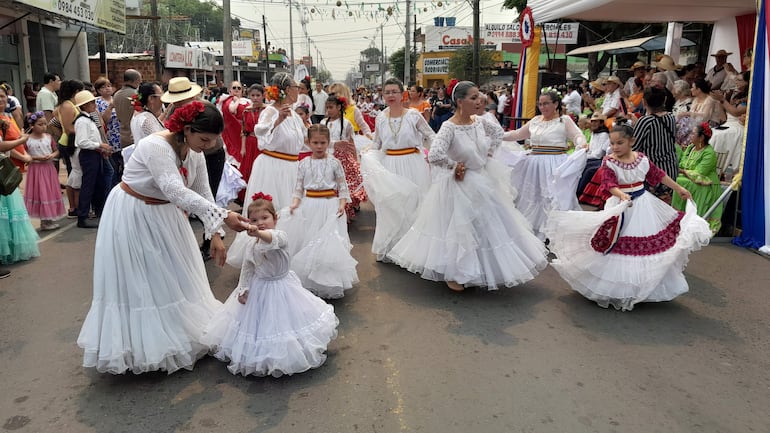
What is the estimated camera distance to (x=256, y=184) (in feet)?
22.8

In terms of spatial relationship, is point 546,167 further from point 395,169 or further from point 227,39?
point 227,39

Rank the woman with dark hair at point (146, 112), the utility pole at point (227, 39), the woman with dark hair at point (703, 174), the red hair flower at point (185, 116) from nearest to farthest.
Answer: the red hair flower at point (185, 116), the woman with dark hair at point (146, 112), the woman with dark hair at point (703, 174), the utility pole at point (227, 39)

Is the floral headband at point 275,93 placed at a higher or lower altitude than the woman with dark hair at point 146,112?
higher

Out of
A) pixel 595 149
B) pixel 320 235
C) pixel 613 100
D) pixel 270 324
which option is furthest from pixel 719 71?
pixel 270 324

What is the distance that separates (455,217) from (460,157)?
0.63 m

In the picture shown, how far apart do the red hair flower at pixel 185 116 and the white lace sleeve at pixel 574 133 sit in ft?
15.8

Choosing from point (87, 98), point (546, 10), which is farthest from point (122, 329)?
point (546, 10)

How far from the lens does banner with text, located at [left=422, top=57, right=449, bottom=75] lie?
57.0m

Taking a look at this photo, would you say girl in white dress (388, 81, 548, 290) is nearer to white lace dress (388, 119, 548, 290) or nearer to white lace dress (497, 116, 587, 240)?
white lace dress (388, 119, 548, 290)

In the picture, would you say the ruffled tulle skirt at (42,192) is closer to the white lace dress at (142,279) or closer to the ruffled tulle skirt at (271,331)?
the white lace dress at (142,279)

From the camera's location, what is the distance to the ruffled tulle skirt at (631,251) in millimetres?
5027

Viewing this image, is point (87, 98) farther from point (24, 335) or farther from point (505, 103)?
point (505, 103)

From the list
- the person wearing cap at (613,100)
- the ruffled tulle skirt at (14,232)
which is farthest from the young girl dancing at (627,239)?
the person wearing cap at (613,100)

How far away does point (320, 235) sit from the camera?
17.7 feet
